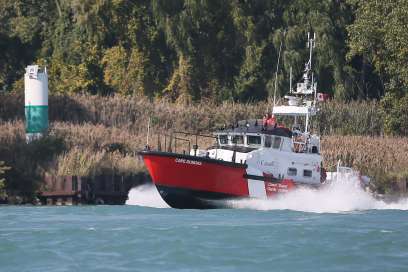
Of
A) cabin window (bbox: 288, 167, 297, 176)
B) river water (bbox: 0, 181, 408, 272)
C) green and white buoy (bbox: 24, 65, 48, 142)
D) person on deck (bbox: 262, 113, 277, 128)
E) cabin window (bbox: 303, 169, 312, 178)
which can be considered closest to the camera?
river water (bbox: 0, 181, 408, 272)

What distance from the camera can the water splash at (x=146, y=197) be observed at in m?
47.5

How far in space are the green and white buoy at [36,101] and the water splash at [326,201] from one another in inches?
426

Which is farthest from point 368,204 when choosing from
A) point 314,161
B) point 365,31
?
point 365,31

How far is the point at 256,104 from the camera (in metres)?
65.9

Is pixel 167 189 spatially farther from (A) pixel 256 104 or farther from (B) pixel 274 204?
(A) pixel 256 104

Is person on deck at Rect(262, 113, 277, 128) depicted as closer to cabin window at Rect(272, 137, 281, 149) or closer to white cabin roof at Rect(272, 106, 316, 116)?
cabin window at Rect(272, 137, 281, 149)

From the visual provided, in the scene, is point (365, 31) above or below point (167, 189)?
above

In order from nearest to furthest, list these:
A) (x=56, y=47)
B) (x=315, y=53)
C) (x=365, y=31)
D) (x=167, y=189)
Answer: (x=167, y=189) → (x=365, y=31) → (x=315, y=53) → (x=56, y=47)

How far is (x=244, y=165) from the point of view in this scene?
44688 millimetres

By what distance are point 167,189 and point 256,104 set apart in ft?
72.6

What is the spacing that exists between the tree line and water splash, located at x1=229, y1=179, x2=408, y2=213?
17.6 m

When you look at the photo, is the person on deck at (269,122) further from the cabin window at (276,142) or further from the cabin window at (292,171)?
the cabin window at (292,171)

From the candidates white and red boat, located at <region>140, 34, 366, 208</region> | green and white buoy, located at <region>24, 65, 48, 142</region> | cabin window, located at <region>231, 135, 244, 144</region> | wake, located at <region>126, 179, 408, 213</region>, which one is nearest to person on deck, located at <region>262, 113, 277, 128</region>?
white and red boat, located at <region>140, 34, 366, 208</region>

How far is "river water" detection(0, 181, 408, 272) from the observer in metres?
30.3
